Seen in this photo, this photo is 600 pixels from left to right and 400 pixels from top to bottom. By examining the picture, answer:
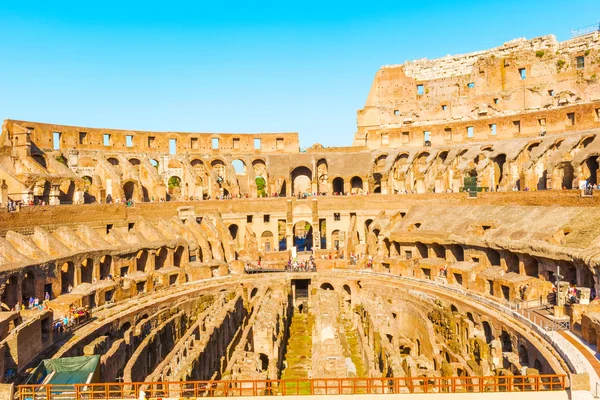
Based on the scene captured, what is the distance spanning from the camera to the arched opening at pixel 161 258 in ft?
124

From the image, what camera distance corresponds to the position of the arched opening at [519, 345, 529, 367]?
2191 cm

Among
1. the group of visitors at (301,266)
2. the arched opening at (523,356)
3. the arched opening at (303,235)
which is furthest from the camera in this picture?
the arched opening at (303,235)

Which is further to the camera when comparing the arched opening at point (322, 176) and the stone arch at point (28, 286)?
the arched opening at point (322, 176)

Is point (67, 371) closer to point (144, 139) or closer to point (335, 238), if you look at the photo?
point (335, 238)

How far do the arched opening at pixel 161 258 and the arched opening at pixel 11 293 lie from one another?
1219cm

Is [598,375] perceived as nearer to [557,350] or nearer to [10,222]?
[557,350]

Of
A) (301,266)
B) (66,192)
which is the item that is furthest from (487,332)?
(66,192)

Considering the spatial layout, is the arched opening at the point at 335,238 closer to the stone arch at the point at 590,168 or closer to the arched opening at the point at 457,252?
the arched opening at the point at 457,252

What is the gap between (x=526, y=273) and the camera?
95.8 feet

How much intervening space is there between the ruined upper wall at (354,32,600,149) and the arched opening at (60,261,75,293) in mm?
32342

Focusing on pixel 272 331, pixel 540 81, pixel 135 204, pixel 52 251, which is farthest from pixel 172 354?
pixel 540 81

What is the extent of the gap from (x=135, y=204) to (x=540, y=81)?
38.1 metres

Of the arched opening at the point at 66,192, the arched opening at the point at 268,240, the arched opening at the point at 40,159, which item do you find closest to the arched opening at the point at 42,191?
the arched opening at the point at 66,192

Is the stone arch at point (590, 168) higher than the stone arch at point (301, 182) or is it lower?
lower
